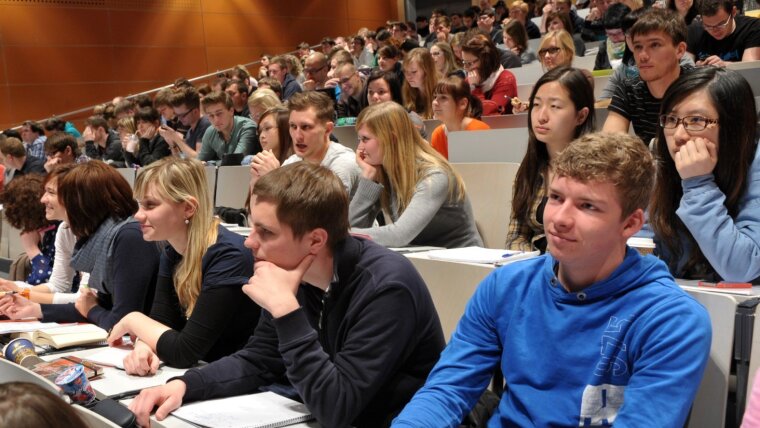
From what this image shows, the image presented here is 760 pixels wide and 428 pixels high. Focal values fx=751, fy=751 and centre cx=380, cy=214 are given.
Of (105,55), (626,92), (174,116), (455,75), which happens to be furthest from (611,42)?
(105,55)

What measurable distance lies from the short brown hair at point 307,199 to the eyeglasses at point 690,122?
0.88m

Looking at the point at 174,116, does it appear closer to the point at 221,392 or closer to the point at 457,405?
the point at 221,392

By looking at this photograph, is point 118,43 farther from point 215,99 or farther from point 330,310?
point 330,310

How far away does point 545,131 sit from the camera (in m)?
2.73

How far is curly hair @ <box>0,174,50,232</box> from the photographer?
3.85m

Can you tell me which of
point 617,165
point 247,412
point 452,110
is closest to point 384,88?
point 452,110

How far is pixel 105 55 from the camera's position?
38.5 ft

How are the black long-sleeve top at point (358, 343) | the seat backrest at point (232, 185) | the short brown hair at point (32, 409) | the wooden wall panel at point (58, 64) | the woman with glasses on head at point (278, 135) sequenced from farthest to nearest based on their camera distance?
the wooden wall panel at point (58, 64) < the seat backrest at point (232, 185) < the woman with glasses on head at point (278, 135) < the black long-sleeve top at point (358, 343) < the short brown hair at point (32, 409)

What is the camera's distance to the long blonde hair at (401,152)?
126 inches

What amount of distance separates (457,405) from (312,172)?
0.61 m

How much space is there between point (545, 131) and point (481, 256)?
0.61 m

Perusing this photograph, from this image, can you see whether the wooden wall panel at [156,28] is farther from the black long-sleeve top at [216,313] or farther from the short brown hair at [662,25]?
the black long-sleeve top at [216,313]

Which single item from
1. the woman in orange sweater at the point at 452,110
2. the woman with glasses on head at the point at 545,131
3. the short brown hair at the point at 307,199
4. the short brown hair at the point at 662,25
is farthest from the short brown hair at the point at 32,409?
the woman in orange sweater at the point at 452,110

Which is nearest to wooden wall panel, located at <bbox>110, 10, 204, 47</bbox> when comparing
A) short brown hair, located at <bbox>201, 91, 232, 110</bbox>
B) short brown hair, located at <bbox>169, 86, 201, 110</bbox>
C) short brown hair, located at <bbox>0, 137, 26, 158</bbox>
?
short brown hair, located at <bbox>0, 137, 26, 158</bbox>
